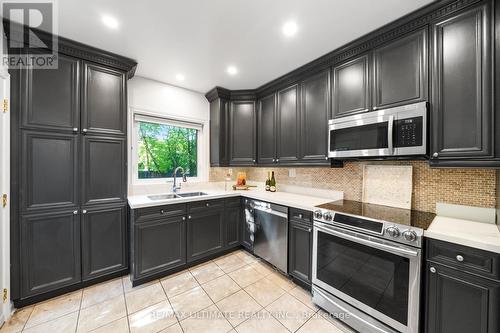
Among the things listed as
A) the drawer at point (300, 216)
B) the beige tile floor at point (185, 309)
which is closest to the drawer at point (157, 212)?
the beige tile floor at point (185, 309)

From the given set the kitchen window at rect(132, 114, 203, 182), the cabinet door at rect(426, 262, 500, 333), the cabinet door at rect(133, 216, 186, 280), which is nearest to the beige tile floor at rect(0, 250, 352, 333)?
the cabinet door at rect(133, 216, 186, 280)

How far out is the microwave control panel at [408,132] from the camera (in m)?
1.50

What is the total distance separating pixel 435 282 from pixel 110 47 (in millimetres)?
3456

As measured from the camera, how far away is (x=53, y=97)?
187 centimetres

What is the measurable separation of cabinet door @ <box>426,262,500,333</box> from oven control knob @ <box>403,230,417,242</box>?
0.18 m

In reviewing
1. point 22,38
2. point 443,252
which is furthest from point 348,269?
point 22,38

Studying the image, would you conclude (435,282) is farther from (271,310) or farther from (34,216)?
(34,216)

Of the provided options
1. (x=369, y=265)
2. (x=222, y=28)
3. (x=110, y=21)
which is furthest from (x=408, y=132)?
(x=110, y=21)

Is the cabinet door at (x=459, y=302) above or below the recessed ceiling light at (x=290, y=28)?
below

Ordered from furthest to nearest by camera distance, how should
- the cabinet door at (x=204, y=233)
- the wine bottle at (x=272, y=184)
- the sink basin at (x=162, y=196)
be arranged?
the wine bottle at (x=272, y=184) < the sink basin at (x=162, y=196) < the cabinet door at (x=204, y=233)

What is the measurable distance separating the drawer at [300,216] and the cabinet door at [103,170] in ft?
6.51

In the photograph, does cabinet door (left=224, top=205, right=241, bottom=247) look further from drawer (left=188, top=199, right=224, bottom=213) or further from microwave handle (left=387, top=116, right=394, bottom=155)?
microwave handle (left=387, top=116, right=394, bottom=155)

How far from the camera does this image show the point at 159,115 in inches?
112

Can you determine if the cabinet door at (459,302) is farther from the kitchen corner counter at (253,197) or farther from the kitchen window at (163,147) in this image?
the kitchen window at (163,147)
